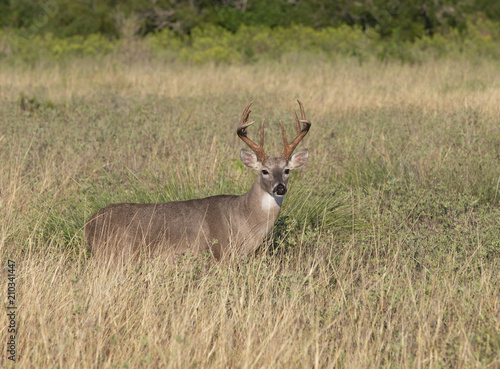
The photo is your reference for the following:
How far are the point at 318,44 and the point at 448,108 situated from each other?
33.8ft

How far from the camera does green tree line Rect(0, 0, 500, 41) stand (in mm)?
22078

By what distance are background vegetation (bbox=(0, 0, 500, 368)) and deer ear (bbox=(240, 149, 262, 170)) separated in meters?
0.61

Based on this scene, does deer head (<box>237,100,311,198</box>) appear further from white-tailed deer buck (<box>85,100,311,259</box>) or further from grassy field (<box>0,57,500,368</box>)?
A: grassy field (<box>0,57,500,368</box>)

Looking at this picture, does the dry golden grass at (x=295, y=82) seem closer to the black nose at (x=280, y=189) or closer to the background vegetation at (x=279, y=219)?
the background vegetation at (x=279, y=219)

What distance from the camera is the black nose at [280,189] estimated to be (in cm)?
497

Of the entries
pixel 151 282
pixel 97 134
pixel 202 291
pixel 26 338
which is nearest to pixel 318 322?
pixel 202 291

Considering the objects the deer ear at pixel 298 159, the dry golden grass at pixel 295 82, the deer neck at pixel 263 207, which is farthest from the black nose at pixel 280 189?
the dry golden grass at pixel 295 82

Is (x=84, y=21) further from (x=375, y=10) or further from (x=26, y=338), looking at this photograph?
(x=26, y=338)

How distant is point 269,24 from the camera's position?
2411 cm

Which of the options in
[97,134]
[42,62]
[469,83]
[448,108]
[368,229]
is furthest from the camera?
[42,62]

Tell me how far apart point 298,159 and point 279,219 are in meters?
0.57

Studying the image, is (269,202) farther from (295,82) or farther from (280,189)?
(295,82)

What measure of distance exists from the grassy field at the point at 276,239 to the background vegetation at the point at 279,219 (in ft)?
0.08

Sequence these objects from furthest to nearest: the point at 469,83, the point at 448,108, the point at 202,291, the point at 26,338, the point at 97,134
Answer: the point at 469,83 → the point at 448,108 → the point at 97,134 → the point at 202,291 → the point at 26,338
